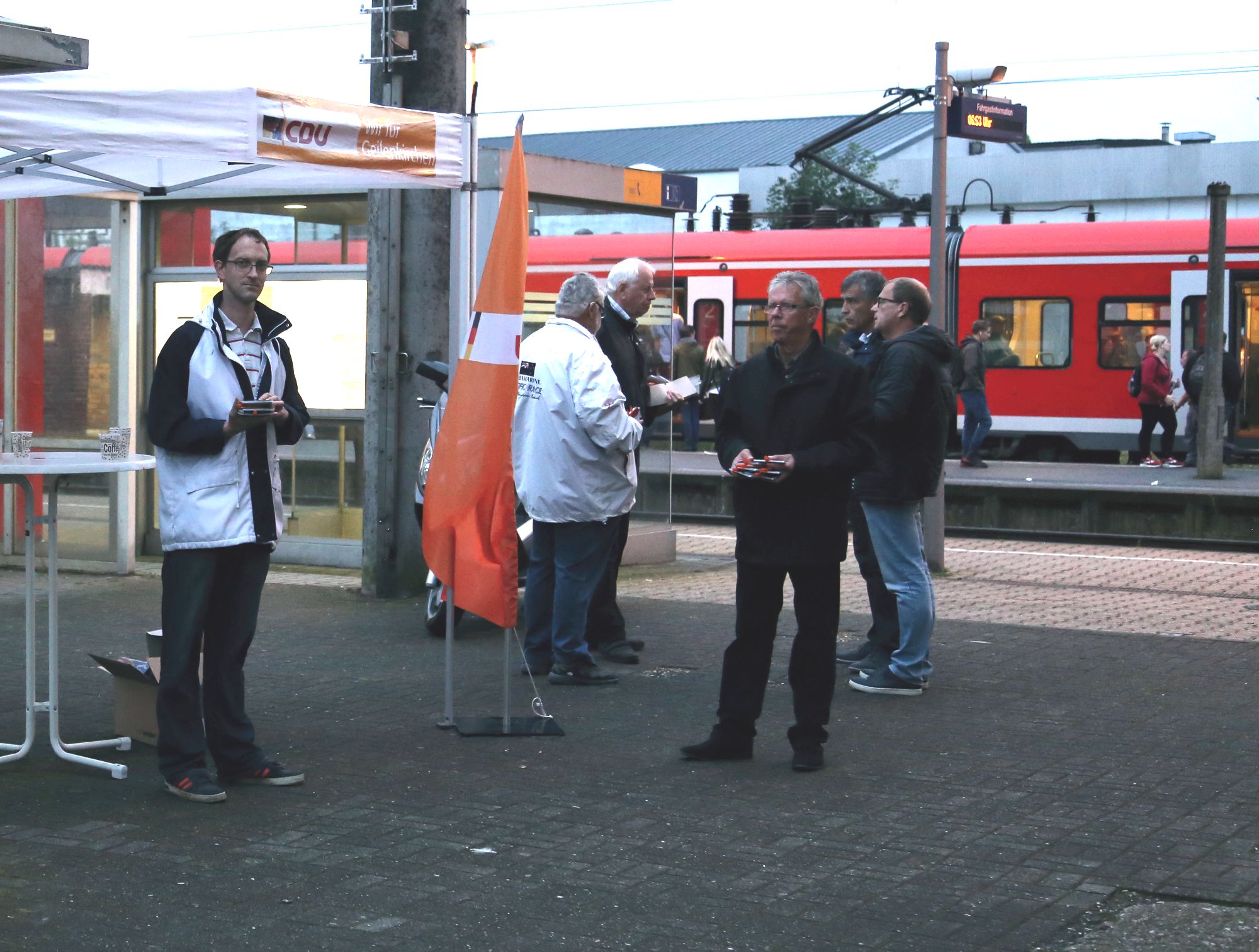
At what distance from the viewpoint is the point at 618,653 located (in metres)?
8.37

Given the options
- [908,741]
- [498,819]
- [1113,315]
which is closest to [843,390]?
[908,741]

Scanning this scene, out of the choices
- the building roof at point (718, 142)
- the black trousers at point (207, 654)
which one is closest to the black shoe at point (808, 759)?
the black trousers at point (207, 654)

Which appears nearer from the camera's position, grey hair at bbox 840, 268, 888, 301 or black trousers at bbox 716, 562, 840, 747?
black trousers at bbox 716, 562, 840, 747

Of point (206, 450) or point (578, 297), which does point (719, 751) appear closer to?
point (206, 450)

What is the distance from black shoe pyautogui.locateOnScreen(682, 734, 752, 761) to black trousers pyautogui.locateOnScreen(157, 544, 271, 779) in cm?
155

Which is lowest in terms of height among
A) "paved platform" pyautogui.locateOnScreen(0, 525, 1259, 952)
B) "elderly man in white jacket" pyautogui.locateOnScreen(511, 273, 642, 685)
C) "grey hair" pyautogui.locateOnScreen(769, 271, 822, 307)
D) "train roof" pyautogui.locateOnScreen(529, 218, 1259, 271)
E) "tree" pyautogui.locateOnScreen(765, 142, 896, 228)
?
"paved platform" pyautogui.locateOnScreen(0, 525, 1259, 952)

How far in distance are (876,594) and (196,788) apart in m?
3.45

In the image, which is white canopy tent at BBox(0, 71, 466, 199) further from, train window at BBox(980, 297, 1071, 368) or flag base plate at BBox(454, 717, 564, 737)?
train window at BBox(980, 297, 1071, 368)

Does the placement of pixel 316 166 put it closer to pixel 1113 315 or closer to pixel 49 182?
pixel 49 182

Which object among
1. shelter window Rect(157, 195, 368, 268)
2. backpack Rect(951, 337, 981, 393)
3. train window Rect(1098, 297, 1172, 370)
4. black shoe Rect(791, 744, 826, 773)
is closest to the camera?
black shoe Rect(791, 744, 826, 773)

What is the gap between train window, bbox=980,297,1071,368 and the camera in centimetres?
2192

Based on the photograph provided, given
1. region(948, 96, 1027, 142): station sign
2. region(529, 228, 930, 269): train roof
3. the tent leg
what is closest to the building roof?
region(529, 228, 930, 269): train roof

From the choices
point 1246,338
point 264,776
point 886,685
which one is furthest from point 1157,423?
point 264,776

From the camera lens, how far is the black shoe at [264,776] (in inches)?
231
